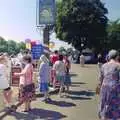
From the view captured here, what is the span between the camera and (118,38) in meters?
96.1

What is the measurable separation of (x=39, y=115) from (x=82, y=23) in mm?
62669

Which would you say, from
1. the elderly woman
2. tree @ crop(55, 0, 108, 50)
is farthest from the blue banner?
tree @ crop(55, 0, 108, 50)

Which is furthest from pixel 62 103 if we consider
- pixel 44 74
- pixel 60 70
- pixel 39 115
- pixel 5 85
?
pixel 5 85

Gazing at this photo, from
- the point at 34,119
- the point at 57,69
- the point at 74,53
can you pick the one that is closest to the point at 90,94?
the point at 57,69

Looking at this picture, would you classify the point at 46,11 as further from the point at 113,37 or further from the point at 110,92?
the point at 113,37

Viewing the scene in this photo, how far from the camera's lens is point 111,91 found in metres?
10.3

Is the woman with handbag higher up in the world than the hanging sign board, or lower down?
lower down

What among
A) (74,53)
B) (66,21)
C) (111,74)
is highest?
(66,21)

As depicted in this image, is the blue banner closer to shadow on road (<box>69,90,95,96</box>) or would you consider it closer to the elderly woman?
shadow on road (<box>69,90,95,96</box>)

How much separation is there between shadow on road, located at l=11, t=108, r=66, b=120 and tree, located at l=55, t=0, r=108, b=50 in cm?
6049

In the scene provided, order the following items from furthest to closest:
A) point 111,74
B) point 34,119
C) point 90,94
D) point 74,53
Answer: point 74,53 < point 90,94 < point 34,119 < point 111,74

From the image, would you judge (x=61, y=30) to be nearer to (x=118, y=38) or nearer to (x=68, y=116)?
(x=118, y=38)

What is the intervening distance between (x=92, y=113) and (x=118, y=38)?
8160cm

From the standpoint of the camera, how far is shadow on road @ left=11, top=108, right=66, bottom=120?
14.0m
